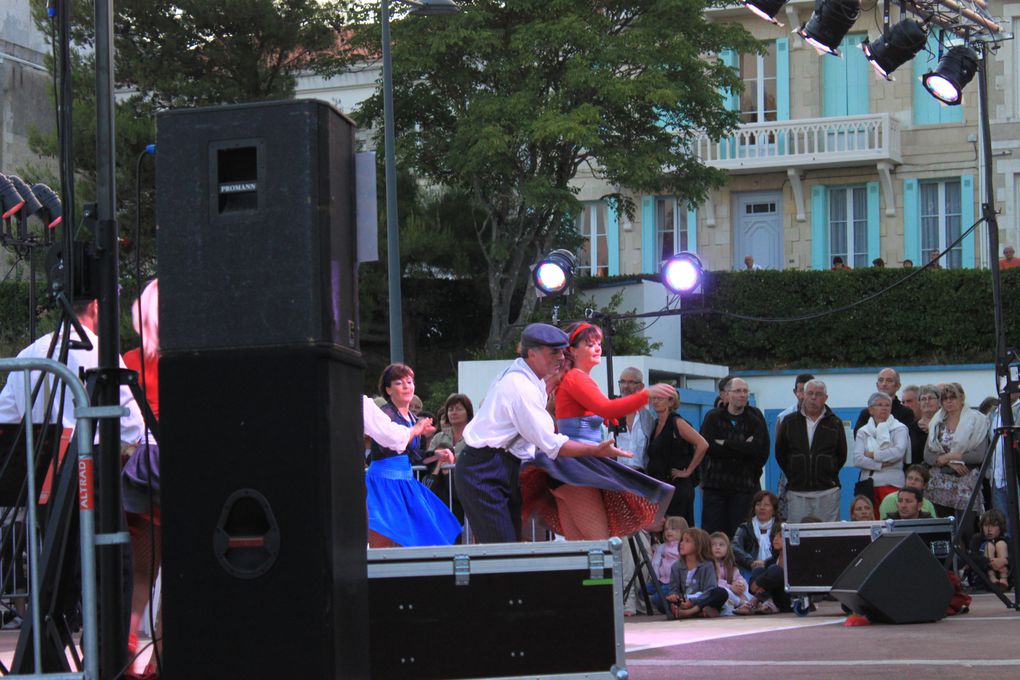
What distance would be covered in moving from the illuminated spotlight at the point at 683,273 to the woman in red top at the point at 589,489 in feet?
16.0

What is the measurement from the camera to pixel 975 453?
43.4 feet

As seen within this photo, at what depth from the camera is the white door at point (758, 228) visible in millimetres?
36938

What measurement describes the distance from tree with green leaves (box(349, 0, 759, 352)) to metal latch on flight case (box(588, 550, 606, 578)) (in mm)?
20188

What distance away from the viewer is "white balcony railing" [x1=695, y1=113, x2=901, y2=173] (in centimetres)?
3503

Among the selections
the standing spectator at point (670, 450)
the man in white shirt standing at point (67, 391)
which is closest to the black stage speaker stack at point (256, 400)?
the man in white shirt standing at point (67, 391)

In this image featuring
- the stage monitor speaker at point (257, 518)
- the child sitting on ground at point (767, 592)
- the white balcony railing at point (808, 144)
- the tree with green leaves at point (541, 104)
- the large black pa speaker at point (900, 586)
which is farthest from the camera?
the white balcony railing at point (808, 144)

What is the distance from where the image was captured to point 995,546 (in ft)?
39.9

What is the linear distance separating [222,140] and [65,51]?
118 cm

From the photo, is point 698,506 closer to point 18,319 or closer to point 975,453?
point 975,453

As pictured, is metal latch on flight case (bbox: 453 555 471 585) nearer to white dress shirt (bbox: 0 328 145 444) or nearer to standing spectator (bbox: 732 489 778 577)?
white dress shirt (bbox: 0 328 145 444)

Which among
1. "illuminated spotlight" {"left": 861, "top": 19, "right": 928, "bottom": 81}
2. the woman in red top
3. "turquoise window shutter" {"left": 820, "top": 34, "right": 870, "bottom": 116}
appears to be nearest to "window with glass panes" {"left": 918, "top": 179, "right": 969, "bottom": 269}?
"turquoise window shutter" {"left": 820, "top": 34, "right": 870, "bottom": 116}

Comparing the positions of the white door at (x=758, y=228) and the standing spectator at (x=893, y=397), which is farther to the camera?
the white door at (x=758, y=228)

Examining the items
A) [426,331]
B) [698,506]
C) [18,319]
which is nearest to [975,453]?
[698,506]

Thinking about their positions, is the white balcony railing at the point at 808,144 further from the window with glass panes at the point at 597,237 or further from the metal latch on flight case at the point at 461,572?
the metal latch on flight case at the point at 461,572
